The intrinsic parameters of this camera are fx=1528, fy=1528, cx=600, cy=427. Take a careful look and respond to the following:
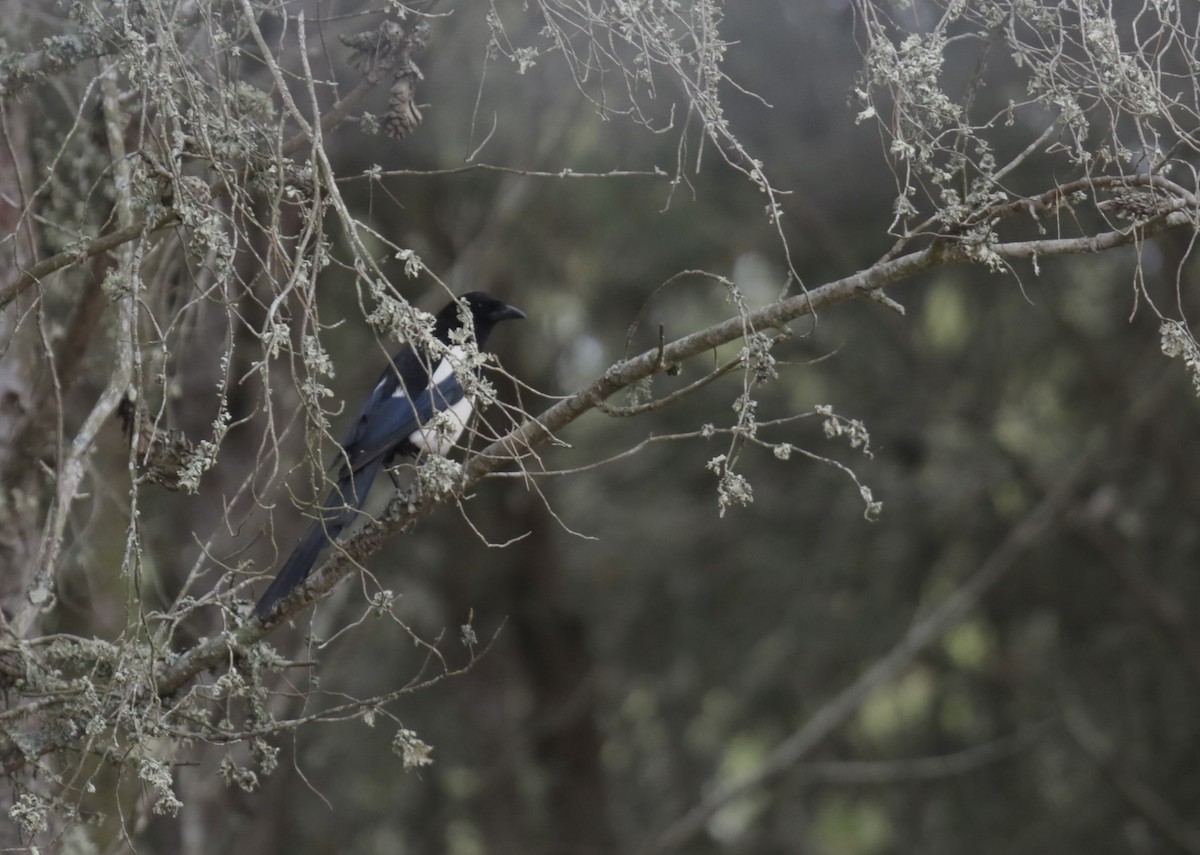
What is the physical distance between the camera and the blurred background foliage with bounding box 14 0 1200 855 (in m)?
7.17

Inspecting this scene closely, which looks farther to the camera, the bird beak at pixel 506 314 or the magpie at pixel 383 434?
the bird beak at pixel 506 314

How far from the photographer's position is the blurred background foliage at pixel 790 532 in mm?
7172

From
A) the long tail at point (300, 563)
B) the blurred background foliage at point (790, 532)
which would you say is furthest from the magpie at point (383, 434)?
the blurred background foliage at point (790, 532)

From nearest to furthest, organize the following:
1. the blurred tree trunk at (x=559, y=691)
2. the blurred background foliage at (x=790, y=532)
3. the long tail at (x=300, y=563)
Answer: the long tail at (x=300, y=563), the blurred background foliage at (x=790, y=532), the blurred tree trunk at (x=559, y=691)

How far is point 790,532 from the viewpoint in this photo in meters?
8.20

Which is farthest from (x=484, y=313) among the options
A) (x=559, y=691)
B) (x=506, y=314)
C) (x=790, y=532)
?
(x=559, y=691)

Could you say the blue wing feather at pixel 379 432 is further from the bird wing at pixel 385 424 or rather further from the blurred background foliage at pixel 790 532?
the blurred background foliage at pixel 790 532

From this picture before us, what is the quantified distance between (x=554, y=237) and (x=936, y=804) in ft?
12.1

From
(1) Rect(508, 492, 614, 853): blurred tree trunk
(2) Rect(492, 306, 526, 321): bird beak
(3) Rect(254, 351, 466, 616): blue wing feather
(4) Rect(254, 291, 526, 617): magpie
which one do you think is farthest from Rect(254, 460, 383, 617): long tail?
(1) Rect(508, 492, 614, 853): blurred tree trunk

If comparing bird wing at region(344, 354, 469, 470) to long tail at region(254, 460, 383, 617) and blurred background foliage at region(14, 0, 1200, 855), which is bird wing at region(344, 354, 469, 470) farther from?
blurred background foliage at region(14, 0, 1200, 855)

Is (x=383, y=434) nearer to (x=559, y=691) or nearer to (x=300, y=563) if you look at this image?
(x=300, y=563)

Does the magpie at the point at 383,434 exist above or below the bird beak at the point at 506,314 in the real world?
below

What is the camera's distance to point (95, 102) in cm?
412

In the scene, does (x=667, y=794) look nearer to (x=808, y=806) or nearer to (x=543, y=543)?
(x=808, y=806)
